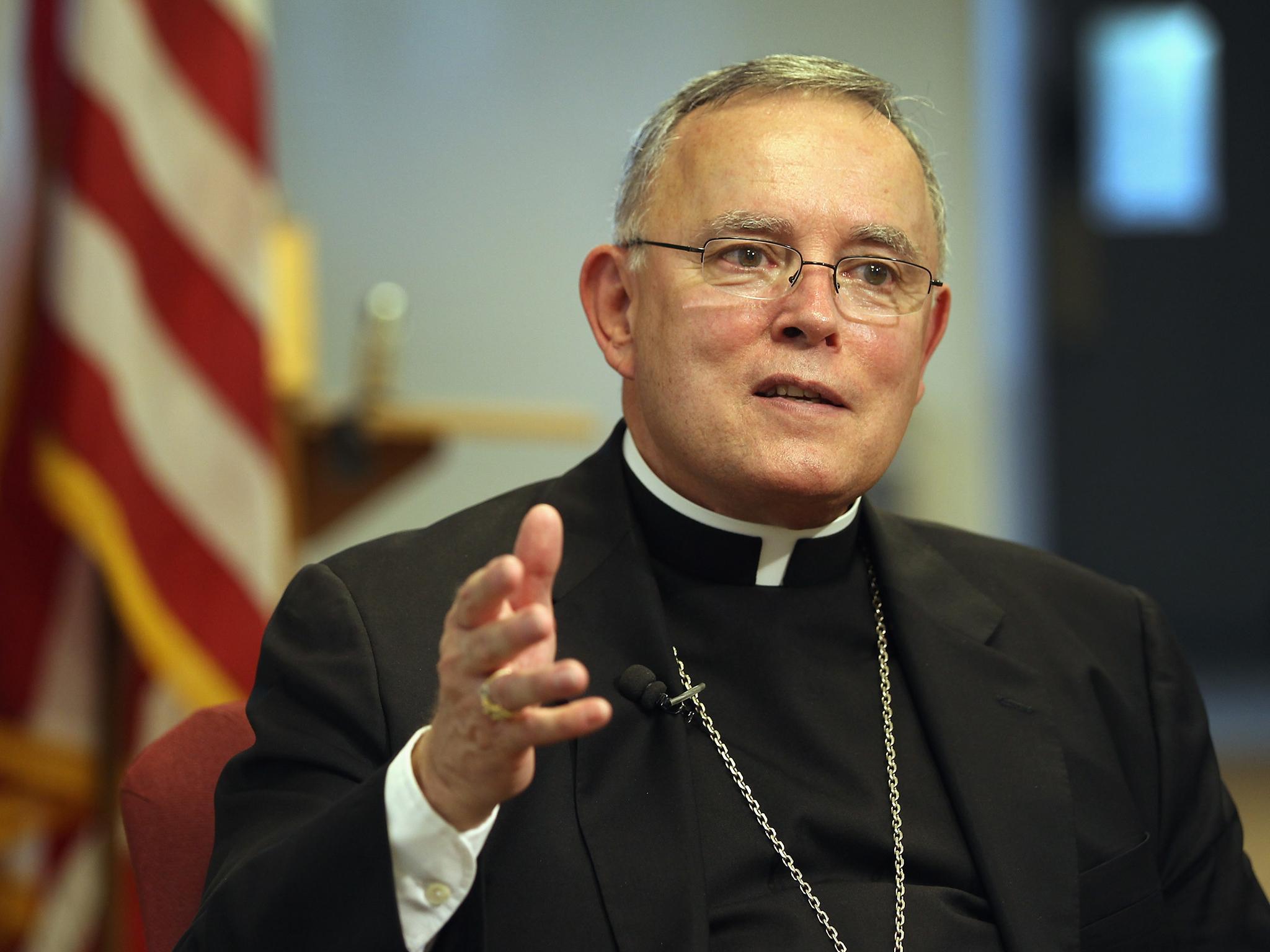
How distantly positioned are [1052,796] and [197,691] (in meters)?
1.84

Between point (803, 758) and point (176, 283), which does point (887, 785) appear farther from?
point (176, 283)

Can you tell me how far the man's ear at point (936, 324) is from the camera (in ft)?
6.01

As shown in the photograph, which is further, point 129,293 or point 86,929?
point 86,929

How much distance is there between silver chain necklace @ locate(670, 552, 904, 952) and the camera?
1.53 m

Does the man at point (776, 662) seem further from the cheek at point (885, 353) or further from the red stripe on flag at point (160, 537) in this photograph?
the red stripe on flag at point (160, 537)

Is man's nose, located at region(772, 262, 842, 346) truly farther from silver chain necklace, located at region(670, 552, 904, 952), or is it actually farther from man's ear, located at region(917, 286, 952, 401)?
silver chain necklace, located at region(670, 552, 904, 952)

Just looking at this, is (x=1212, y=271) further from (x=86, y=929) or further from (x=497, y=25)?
(x=86, y=929)

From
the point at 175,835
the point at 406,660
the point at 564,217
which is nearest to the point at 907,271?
the point at 406,660

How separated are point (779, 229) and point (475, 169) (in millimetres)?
2956

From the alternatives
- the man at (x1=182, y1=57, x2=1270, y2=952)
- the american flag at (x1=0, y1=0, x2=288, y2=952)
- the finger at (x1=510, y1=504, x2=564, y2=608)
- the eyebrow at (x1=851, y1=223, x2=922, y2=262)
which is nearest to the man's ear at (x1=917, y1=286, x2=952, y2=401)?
the man at (x1=182, y1=57, x2=1270, y2=952)

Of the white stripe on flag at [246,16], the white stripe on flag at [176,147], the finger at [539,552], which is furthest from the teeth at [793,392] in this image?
the white stripe on flag at [246,16]

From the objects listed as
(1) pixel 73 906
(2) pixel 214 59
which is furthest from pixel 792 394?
(1) pixel 73 906

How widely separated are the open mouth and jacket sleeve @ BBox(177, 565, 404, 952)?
527mm

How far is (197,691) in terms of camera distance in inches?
113
